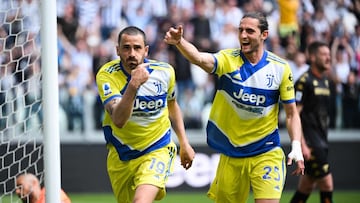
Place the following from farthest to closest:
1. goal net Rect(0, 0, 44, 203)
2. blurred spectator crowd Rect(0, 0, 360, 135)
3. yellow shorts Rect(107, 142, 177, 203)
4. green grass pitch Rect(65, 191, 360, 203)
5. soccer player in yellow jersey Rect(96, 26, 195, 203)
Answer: blurred spectator crowd Rect(0, 0, 360, 135), green grass pitch Rect(65, 191, 360, 203), goal net Rect(0, 0, 44, 203), yellow shorts Rect(107, 142, 177, 203), soccer player in yellow jersey Rect(96, 26, 195, 203)

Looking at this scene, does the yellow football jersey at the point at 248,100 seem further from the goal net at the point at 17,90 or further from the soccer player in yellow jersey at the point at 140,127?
the goal net at the point at 17,90

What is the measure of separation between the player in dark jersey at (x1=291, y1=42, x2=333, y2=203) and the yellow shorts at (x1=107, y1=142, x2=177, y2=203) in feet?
11.2

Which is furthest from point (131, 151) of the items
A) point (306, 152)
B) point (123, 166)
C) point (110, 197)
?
point (110, 197)

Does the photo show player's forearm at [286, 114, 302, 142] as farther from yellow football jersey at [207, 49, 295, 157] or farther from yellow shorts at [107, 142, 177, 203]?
yellow shorts at [107, 142, 177, 203]

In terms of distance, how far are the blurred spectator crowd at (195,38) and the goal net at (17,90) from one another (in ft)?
11.9

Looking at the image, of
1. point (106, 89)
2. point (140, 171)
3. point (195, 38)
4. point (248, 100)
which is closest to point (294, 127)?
point (248, 100)

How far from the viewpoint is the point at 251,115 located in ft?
28.7

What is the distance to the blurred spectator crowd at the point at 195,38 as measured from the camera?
14.8 metres

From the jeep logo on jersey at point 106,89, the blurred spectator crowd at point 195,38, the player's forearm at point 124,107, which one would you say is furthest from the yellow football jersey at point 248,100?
the blurred spectator crowd at point 195,38

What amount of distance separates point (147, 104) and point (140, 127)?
22 centimetres

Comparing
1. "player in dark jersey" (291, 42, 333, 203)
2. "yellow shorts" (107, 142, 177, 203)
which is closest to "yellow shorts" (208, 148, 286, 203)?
"yellow shorts" (107, 142, 177, 203)

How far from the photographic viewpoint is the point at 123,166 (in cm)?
852

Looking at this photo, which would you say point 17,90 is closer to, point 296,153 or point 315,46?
point 296,153

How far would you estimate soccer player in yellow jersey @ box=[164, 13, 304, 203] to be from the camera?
340 inches
